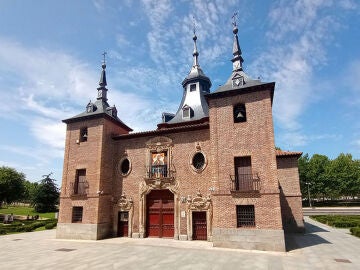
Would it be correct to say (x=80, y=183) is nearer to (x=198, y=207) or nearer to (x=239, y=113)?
(x=198, y=207)

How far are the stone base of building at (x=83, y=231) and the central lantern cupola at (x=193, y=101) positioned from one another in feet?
33.9

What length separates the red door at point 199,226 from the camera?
55.9ft

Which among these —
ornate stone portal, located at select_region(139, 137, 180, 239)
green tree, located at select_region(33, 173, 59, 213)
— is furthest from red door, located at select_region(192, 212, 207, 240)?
green tree, located at select_region(33, 173, 59, 213)

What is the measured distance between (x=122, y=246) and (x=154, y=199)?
14.9 ft

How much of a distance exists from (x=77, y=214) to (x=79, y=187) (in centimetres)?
214

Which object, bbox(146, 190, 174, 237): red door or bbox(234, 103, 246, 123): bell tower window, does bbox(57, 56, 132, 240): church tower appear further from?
bbox(234, 103, 246, 123): bell tower window

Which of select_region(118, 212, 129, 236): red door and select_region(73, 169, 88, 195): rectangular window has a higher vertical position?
select_region(73, 169, 88, 195): rectangular window

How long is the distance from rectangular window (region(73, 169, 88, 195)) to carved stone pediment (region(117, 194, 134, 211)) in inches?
116

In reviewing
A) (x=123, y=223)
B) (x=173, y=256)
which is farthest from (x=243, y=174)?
(x=123, y=223)

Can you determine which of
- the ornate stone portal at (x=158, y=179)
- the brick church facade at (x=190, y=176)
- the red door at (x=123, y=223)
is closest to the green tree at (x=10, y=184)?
the brick church facade at (x=190, y=176)

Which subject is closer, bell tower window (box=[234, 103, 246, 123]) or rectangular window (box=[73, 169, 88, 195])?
bell tower window (box=[234, 103, 246, 123])

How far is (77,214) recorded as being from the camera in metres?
19.7

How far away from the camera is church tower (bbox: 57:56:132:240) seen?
18.9m

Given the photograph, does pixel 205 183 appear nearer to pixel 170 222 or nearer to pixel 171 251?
pixel 170 222
